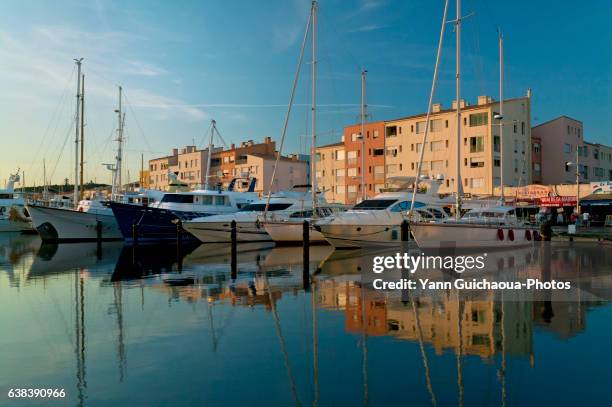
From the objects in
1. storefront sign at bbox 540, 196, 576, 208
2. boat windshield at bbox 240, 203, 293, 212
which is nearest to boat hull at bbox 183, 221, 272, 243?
boat windshield at bbox 240, 203, 293, 212

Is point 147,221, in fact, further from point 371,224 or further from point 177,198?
point 371,224

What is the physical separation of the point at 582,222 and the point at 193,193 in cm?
2993

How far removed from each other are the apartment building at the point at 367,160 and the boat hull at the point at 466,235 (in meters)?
37.1

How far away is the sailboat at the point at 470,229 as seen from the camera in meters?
22.2

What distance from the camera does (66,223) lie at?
37.8 m

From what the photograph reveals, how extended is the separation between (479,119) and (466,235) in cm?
3404

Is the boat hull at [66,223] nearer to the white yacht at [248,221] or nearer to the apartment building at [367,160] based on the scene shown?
the white yacht at [248,221]

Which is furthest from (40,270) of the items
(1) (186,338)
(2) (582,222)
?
(2) (582,222)

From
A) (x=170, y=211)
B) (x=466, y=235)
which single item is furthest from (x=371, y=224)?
(x=170, y=211)

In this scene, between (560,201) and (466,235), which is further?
(560,201)

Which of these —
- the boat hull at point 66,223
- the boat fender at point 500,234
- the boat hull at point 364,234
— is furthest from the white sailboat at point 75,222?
the boat fender at point 500,234

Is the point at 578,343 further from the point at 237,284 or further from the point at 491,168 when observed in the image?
the point at 491,168

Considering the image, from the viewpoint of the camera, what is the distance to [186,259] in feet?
82.3

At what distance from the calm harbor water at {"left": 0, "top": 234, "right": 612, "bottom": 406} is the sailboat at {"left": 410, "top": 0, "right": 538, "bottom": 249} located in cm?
453
